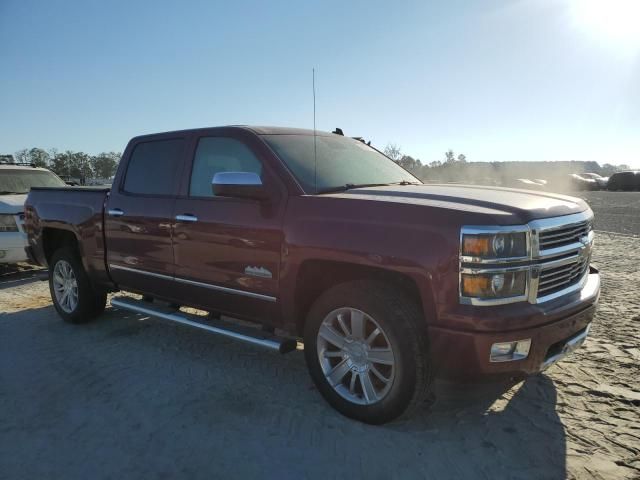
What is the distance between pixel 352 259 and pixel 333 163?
1217 mm

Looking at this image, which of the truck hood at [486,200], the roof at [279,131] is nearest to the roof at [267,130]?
the roof at [279,131]

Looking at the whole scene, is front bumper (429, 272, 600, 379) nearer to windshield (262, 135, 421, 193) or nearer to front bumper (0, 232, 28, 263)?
windshield (262, 135, 421, 193)

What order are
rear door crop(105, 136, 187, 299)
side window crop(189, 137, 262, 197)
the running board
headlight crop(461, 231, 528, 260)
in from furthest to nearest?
rear door crop(105, 136, 187, 299)
side window crop(189, 137, 262, 197)
the running board
headlight crop(461, 231, 528, 260)

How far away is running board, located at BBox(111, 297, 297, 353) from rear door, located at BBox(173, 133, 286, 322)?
13cm

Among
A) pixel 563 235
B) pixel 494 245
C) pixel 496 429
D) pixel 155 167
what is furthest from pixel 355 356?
pixel 155 167

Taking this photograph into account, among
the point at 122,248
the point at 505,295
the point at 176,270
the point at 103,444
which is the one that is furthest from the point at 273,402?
the point at 122,248

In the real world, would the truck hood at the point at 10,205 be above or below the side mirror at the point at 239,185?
below

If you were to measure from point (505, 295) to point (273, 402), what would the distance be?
1776 mm

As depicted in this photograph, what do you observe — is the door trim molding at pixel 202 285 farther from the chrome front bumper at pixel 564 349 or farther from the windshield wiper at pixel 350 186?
the chrome front bumper at pixel 564 349

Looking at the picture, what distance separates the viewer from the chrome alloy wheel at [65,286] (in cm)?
557

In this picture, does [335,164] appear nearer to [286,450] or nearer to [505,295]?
[505,295]

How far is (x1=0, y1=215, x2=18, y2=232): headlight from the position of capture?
797 cm

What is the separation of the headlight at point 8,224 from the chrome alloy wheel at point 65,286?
9.67 ft

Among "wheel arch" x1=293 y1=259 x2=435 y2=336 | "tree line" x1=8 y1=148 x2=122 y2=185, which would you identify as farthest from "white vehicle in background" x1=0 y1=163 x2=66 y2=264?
"tree line" x1=8 y1=148 x2=122 y2=185
